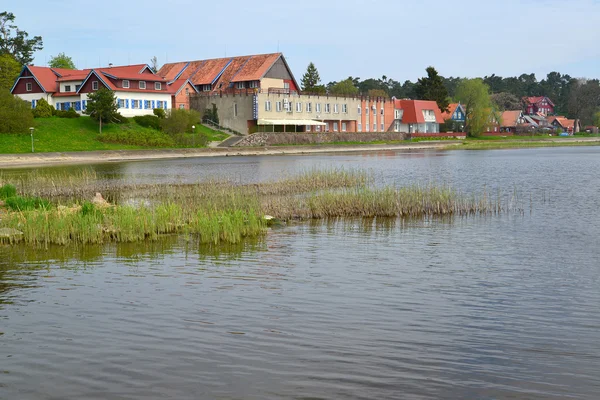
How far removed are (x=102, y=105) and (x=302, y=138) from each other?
25742mm

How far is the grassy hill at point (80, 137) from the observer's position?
57375 mm

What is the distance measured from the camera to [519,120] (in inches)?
5384

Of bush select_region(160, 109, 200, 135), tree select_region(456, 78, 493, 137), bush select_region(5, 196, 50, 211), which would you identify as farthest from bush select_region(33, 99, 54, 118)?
tree select_region(456, 78, 493, 137)

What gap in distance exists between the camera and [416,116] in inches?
4235

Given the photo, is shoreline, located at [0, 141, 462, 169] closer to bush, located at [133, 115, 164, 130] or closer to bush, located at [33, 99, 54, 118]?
bush, located at [133, 115, 164, 130]

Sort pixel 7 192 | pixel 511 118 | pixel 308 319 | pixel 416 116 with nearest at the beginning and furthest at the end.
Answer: pixel 308 319 < pixel 7 192 < pixel 416 116 < pixel 511 118

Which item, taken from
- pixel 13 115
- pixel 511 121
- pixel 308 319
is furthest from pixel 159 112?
pixel 511 121

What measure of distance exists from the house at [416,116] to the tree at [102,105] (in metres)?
55.4

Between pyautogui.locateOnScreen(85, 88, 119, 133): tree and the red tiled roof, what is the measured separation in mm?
11587

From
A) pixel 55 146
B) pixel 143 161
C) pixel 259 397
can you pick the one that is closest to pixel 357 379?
pixel 259 397

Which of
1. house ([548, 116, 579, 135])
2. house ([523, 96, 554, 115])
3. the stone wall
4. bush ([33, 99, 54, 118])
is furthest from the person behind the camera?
house ([523, 96, 554, 115])

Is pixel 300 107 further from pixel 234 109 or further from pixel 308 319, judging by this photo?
pixel 308 319

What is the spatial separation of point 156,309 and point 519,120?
13673cm

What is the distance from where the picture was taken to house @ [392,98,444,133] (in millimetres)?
108188
